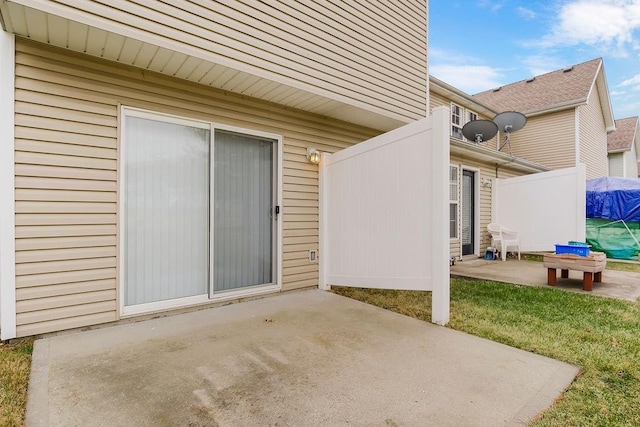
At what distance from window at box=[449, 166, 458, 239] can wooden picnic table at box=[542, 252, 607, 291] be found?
265 cm

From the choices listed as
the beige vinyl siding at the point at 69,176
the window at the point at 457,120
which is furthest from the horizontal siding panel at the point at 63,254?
the window at the point at 457,120

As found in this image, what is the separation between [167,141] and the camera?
3.63 m

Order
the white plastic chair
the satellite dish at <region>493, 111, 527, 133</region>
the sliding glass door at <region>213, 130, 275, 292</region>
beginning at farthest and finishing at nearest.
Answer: the satellite dish at <region>493, 111, 527, 133</region> → the white plastic chair → the sliding glass door at <region>213, 130, 275, 292</region>

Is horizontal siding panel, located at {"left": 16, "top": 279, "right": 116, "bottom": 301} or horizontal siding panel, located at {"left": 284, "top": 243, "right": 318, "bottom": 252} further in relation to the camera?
horizontal siding panel, located at {"left": 284, "top": 243, "right": 318, "bottom": 252}

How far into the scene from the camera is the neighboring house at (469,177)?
Answer: 25.5 ft

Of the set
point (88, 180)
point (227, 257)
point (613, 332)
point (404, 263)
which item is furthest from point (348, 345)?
point (88, 180)

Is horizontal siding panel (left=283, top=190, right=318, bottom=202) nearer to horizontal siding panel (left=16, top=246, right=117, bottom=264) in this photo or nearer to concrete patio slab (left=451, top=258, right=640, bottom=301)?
horizontal siding panel (left=16, top=246, right=117, bottom=264)

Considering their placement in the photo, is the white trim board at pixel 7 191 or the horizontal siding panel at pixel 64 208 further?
the horizontal siding panel at pixel 64 208

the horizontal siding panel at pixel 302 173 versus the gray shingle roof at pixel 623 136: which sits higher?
the gray shingle roof at pixel 623 136

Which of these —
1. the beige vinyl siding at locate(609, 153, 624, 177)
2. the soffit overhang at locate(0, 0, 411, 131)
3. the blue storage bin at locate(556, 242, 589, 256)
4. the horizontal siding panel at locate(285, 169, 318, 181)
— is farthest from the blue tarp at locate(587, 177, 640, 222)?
the beige vinyl siding at locate(609, 153, 624, 177)

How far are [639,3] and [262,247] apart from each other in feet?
46.2

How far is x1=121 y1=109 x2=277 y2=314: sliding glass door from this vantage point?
3.42 m

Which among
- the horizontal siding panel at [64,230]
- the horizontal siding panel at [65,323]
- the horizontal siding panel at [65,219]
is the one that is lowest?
the horizontal siding panel at [65,323]

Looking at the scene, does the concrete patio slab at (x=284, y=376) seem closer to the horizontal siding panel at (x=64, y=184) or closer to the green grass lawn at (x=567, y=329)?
the green grass lawn at (x=567, y=329)
